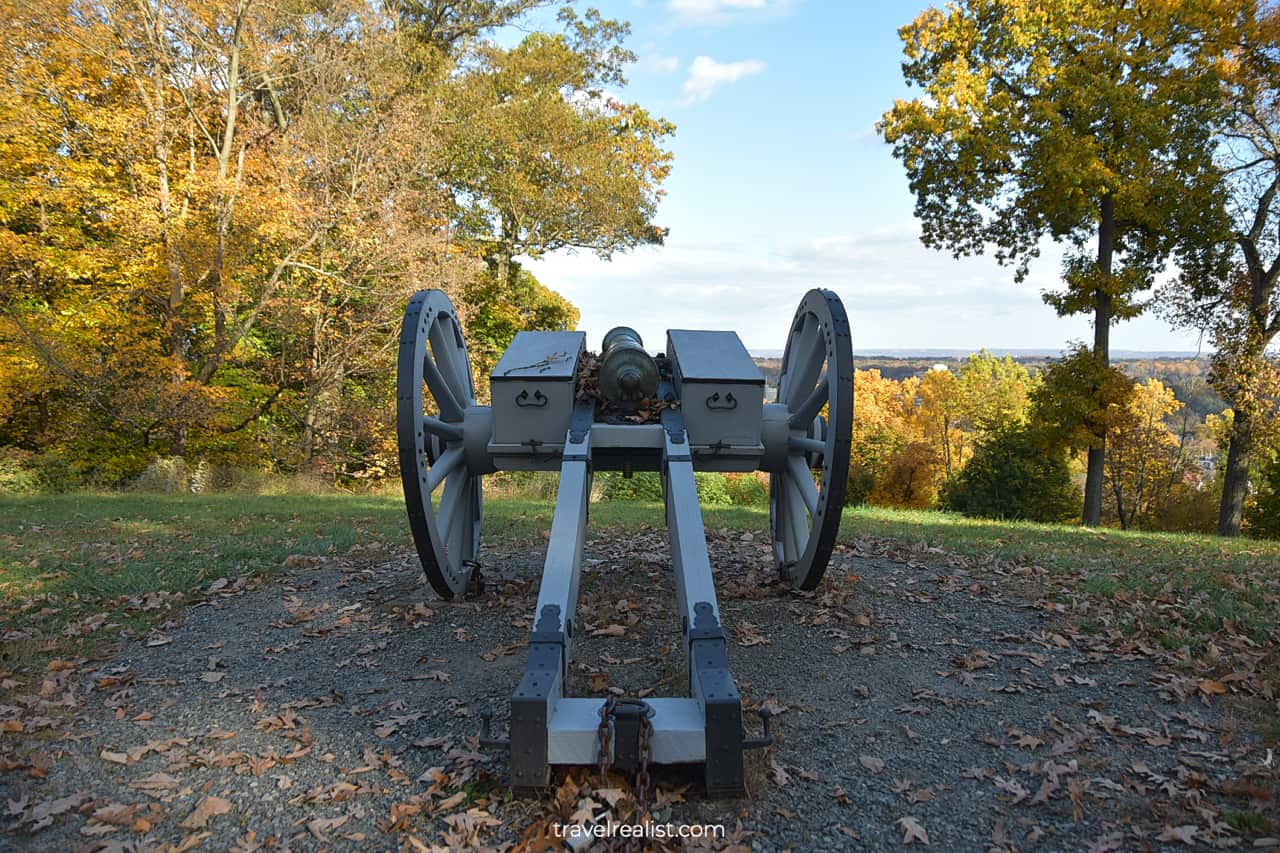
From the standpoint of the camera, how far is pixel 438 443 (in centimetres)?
590

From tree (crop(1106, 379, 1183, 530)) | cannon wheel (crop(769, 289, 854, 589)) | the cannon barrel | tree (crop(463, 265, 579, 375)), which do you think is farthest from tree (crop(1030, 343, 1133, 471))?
the cannon barrel

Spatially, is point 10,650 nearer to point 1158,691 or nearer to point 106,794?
point 106,794

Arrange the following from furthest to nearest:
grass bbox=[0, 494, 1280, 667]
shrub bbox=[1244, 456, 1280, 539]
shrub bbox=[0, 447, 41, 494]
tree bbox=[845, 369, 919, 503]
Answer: tree bbox=[845, 369, 919, 503] → shrub bbox=[1244, 456, 1280, 539] → shrub bbox=[0, 447, 41, 494] → grass bbox=[0, 494, 1280, 667]

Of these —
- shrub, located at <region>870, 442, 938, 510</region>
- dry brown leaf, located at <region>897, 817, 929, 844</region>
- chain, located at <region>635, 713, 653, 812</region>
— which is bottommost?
shrub, located at <region>870, 442, 938, 510</region>

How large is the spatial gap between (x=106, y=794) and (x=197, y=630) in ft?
7.14

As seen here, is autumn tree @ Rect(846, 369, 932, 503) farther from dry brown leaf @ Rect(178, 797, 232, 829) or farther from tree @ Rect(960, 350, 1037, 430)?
dry brown leaf @ Rect(178, 797, 232, 829)

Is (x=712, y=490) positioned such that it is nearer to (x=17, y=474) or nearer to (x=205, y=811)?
(x=17, y=474)

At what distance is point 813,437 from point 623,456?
4.68 feet

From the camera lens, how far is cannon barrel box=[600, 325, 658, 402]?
203 inches

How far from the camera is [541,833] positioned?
2967 millimetres

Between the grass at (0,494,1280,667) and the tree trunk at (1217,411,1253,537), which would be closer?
the grass at (0,494,1280,667)

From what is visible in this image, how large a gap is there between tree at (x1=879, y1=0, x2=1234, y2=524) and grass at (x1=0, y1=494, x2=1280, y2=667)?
7828 millimetres

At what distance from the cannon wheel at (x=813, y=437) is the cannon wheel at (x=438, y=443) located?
224 centimetres

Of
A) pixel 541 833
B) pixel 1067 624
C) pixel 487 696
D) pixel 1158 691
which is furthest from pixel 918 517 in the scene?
pixel 541 833
